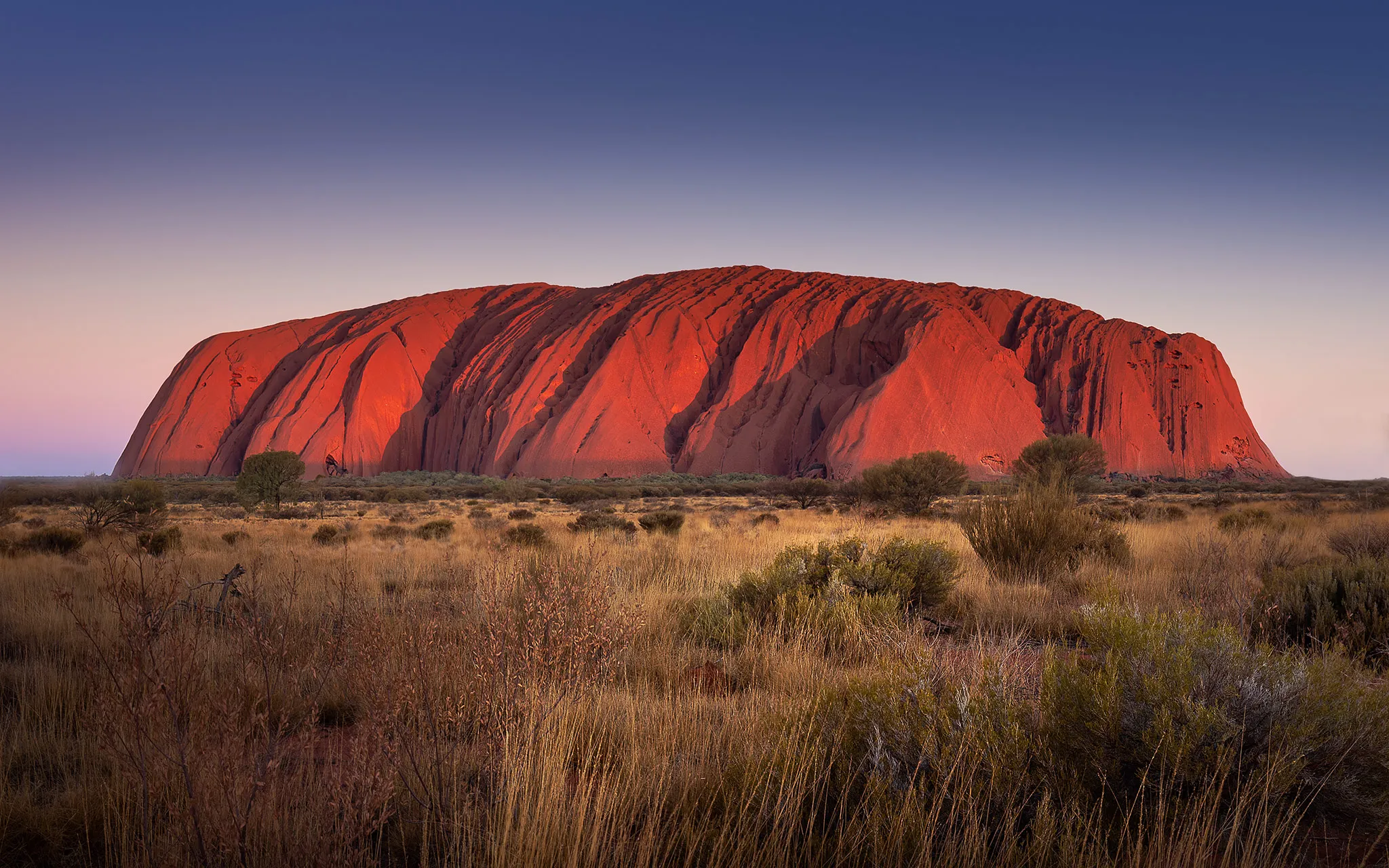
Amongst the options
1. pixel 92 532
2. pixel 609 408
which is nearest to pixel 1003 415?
pixel 609 408

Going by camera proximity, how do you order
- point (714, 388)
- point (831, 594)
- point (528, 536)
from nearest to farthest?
1. point (831, 594)
2. point (528, 536)
3. point (714, 388)

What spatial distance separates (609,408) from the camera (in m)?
59.2

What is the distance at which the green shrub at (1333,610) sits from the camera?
4.82 metres

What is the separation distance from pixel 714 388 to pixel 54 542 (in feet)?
179

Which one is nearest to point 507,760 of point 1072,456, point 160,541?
point 160,541

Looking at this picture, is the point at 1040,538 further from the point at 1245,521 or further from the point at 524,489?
the point at 524,489

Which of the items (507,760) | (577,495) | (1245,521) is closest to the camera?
(507,760)

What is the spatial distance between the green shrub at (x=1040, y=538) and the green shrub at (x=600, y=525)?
822cm

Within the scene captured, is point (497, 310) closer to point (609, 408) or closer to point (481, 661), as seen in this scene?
point (609, 408)

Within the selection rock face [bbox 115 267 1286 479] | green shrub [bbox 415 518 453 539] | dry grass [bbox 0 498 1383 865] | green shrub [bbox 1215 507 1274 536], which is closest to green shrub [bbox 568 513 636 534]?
green shrub [bbox 415 518 453 539]

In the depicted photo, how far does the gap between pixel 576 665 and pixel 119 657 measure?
181 cm

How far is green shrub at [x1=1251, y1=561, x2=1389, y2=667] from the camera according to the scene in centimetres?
482

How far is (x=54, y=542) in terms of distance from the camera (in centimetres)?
1191

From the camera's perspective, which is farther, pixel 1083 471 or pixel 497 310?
pixel 497 310
